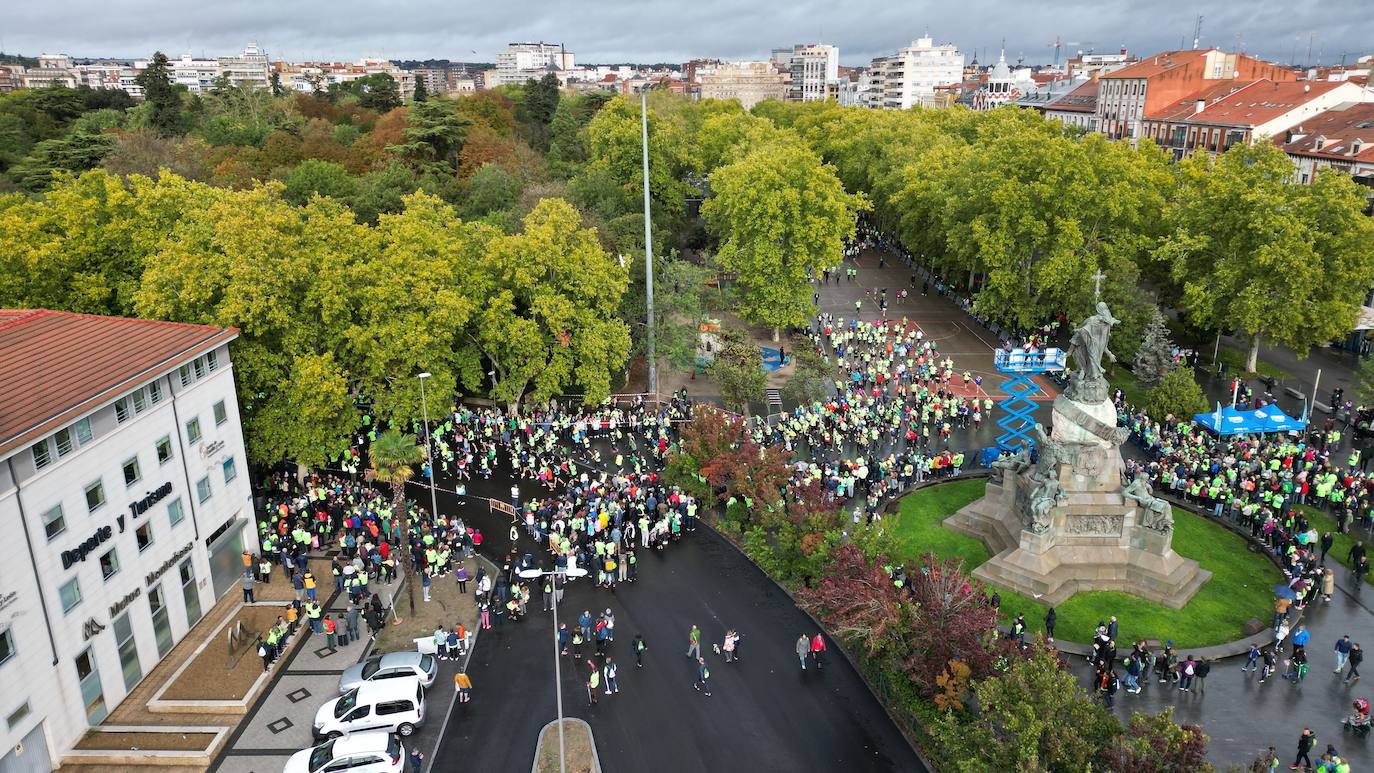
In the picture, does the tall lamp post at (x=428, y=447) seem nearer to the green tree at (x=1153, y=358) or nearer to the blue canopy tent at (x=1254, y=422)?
the blue canopy tent at (x=1254, y=422)

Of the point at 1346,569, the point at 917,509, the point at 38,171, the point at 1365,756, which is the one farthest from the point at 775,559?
the point at 38,171

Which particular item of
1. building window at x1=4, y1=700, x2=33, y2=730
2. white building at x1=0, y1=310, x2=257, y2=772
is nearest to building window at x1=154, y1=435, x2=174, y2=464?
white building at x1=0, y1=310, x2=257, y2=772

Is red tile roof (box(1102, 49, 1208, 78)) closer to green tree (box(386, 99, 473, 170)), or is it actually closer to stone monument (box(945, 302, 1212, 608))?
green tree (box(386, 99, 473, 170))

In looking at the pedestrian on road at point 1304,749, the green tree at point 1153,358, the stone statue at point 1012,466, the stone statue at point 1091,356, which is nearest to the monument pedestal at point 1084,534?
the stone statue at point 1091,356

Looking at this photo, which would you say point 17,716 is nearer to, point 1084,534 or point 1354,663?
point 1084,534

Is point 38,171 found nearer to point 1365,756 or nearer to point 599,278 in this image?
point 599,278
